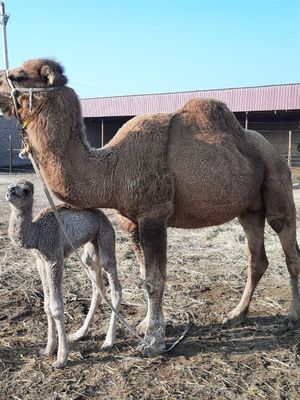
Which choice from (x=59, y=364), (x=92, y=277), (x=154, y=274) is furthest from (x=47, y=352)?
(x=154, y=274)

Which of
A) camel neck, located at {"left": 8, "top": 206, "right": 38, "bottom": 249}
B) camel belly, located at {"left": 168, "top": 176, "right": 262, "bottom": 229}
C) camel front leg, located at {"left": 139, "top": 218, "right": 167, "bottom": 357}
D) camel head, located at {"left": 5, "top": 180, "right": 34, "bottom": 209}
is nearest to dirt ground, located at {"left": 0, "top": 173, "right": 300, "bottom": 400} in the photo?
camel front leg, located at {"left": 139, "top": 218, "right": 167, "bottom": 357}

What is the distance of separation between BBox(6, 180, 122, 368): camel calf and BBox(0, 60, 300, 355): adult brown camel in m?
0.23

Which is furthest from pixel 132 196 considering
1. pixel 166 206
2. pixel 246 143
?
pixel 246 143

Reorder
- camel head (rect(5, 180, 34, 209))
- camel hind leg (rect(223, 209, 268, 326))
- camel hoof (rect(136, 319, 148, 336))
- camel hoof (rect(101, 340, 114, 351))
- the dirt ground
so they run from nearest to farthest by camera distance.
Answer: the dirt ground
camel head (rect(5, 180, 34, 209))
camel hoof (rect(101, 340, 114, 351))
camel hoof (rect(136, 319, 148, 336))
camel hind leg (rect(223, 209, 268, 326))

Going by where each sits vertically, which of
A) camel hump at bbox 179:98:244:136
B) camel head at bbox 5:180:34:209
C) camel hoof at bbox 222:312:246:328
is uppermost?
camel hump at bbox 179:98:244:136

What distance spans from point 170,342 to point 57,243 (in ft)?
5.26

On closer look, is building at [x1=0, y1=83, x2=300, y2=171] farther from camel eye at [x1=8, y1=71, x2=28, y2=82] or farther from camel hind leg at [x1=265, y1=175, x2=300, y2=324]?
camel eye at [x1=8, y1=71, x2=28, y2=82]

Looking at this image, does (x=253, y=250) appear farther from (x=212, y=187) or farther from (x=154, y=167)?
(x=154, y=167)

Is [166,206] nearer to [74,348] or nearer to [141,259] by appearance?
[141,259]

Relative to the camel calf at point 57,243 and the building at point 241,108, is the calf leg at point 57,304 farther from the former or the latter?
the building at point 241,108

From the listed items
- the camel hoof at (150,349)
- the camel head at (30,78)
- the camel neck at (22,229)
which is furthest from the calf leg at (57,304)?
the camel head at (30,78)

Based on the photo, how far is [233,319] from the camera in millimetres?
5262

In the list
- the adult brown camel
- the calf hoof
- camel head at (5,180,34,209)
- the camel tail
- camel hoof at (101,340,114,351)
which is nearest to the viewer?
camel head at (5,180,34,209)

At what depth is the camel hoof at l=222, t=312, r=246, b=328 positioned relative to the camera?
523 centimetres
